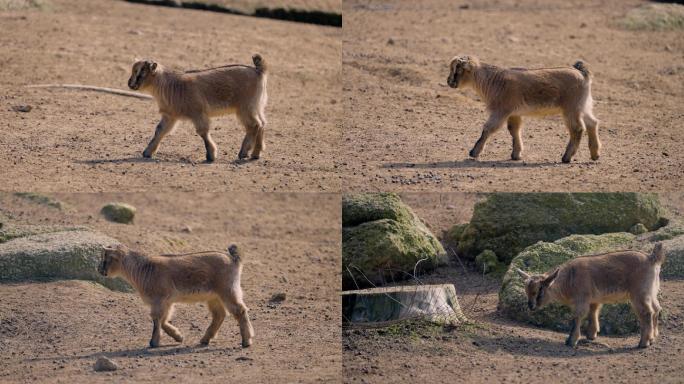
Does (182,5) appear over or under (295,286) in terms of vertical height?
over

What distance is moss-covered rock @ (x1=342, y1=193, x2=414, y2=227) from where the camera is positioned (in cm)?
1509

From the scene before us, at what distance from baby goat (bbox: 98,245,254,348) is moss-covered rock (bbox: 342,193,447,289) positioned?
194cm

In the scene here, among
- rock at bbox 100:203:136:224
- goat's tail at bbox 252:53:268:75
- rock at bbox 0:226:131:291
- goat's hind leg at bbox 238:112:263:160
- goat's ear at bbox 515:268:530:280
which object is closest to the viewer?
goat's ear at bbox 515:268:530:280

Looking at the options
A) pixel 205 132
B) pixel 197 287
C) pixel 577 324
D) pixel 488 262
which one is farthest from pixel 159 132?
pixel 577 324

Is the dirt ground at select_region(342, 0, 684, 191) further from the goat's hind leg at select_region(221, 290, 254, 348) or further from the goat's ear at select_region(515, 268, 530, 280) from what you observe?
the goat's hind leg at select_region(221, 290, 254, 348)

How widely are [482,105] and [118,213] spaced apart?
5.84 m

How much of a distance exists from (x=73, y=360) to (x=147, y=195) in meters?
6.35

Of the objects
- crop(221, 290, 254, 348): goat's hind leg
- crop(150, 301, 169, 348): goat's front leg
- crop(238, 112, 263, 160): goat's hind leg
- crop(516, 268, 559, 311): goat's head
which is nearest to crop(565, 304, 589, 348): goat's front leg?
crop(516, 268, 559, 311): goat's head

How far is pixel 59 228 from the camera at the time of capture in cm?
1579

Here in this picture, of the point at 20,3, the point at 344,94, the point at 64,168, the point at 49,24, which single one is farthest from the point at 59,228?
the point at 20,3

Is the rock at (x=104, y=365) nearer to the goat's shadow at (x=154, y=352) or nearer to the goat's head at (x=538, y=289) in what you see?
the goat's shadow at (x=154, y=352)

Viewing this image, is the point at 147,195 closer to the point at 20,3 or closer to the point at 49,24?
the point at 49,24

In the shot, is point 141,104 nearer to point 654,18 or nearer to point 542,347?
point 542,347

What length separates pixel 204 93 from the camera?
595 inches
